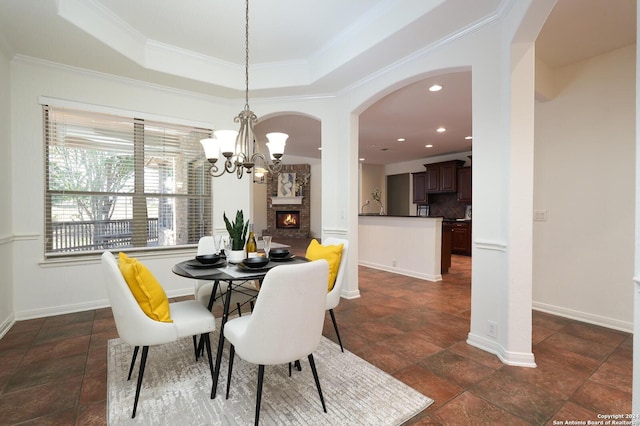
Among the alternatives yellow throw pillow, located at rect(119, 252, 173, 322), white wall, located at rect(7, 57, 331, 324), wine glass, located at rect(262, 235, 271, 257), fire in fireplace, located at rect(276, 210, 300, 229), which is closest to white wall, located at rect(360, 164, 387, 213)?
fire in fireplace, located at rect(276, 210, 300, 229)

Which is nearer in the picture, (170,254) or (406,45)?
(406,45)

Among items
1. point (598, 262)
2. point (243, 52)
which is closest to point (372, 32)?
point (243, 52)

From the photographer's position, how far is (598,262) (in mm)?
3098

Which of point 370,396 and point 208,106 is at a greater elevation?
point 208,106

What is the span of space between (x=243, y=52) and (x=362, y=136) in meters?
3.47

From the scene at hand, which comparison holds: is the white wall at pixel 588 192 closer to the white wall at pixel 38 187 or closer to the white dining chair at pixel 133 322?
the white dining chair at pixel 133 322

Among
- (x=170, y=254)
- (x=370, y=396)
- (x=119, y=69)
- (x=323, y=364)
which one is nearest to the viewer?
(x=370, y=396)

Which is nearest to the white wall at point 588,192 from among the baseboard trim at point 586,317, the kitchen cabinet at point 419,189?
the baseboard trim at point 586,317

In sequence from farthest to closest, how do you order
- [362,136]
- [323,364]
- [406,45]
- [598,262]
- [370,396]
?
[362,136] → [598,262] → [406,45] → [323,364] → [370,396]

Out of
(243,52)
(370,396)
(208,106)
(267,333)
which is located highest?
(243,52)

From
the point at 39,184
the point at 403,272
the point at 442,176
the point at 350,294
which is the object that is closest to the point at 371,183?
the point at 442,176

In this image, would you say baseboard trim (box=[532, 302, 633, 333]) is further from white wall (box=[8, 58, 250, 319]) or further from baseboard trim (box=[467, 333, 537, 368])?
white wall (box=[8, 58, 250, 319])

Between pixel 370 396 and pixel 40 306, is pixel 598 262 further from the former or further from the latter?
pixel 40 306

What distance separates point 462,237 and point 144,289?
7.11 m
